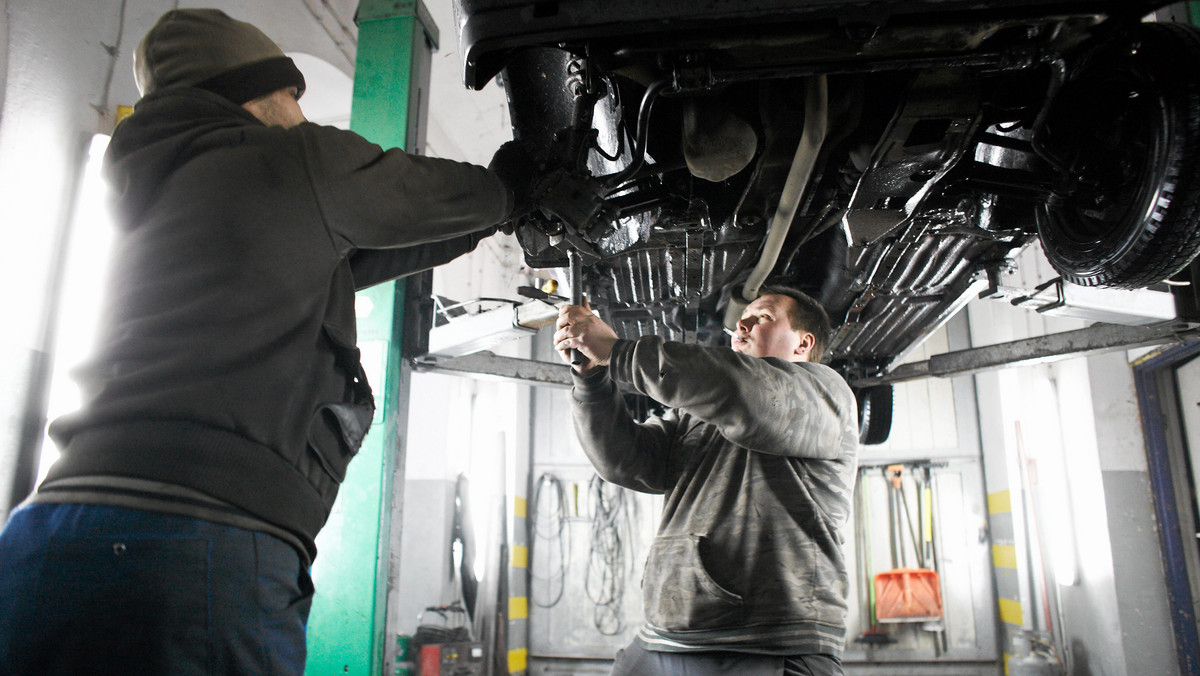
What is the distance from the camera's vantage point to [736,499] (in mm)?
1647

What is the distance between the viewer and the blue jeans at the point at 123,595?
2.54ft

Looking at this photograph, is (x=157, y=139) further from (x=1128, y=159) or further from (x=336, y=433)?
(x=1128, y=159)

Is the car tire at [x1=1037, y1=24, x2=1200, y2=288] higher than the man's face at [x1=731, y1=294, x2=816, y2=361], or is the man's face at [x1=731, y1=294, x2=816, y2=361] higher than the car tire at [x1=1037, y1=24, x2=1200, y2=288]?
the car tire at [x1=1037, y1=24, x2=1200, y2=288]

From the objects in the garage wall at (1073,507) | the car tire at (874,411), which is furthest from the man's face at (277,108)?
the garage wall at (1073,507)

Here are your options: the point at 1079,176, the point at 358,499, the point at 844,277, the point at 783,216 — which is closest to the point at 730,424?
the point at 783,216

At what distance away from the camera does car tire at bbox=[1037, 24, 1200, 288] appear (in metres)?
1.30

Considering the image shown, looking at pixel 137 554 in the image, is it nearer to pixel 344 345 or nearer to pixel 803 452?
pixel 344 345

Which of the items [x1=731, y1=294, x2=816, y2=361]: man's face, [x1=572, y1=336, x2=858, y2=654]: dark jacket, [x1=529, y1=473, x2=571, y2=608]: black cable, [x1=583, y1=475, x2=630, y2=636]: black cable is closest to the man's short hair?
[x1=731, y1=294, x2=816, y2=361]: man's face

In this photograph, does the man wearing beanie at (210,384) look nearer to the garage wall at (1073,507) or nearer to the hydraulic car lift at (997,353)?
the hydraulic car lift at (997,353)

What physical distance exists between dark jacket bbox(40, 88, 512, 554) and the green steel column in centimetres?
160

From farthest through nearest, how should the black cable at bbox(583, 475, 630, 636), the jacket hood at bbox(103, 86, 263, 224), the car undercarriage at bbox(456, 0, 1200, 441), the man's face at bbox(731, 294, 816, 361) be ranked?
the black cable at bbox(583, 475, 630, 636) < the man's face at bbox(731, 294, 816, 361) < the car undercarriage at bbox(456, 0, 1200, 441) < the jacket hood at bbox(103, 86, 263, 224)

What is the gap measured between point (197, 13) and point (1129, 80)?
1619 millimetres

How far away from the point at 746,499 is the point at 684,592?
0.24 m

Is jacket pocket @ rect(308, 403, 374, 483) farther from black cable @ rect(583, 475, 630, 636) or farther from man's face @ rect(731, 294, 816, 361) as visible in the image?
black cable @ rect(583, 475, 630, 636)
